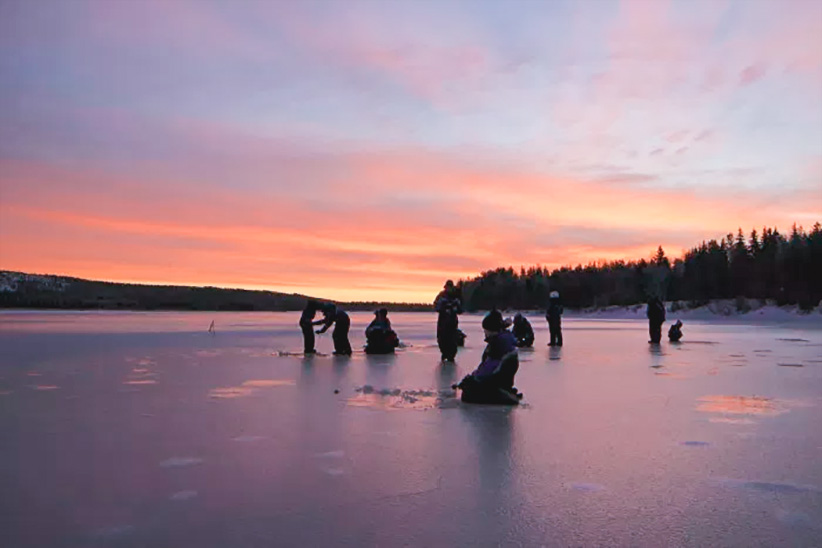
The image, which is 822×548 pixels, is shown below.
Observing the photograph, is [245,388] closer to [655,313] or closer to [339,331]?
[339,331]

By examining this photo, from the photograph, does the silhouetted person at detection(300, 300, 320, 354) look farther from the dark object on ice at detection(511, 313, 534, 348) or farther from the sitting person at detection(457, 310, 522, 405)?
the sitting person at detection(457, 310, 522, 405)

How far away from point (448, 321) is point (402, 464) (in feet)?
31.3

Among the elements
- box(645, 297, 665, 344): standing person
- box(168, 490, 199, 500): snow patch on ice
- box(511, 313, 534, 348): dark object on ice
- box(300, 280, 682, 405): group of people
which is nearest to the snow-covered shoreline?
box(645, 297, 665, 344): standing person

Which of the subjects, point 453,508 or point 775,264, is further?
point 775,264

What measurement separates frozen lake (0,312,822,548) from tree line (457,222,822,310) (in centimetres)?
4628

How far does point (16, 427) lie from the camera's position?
21.3 feet

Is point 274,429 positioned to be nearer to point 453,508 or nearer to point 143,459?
point 143,459

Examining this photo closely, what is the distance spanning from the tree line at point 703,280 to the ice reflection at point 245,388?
45394 millimetres

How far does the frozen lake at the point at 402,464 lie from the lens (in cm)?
363

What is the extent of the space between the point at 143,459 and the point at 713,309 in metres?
67.0

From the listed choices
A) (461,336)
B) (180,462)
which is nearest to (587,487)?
(180,462)

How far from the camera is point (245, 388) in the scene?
9.78 m

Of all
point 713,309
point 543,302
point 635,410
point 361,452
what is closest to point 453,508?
point 361,452

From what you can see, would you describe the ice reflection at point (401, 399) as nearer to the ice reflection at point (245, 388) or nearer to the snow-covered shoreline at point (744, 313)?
the ice reflection at point (245, 388)
